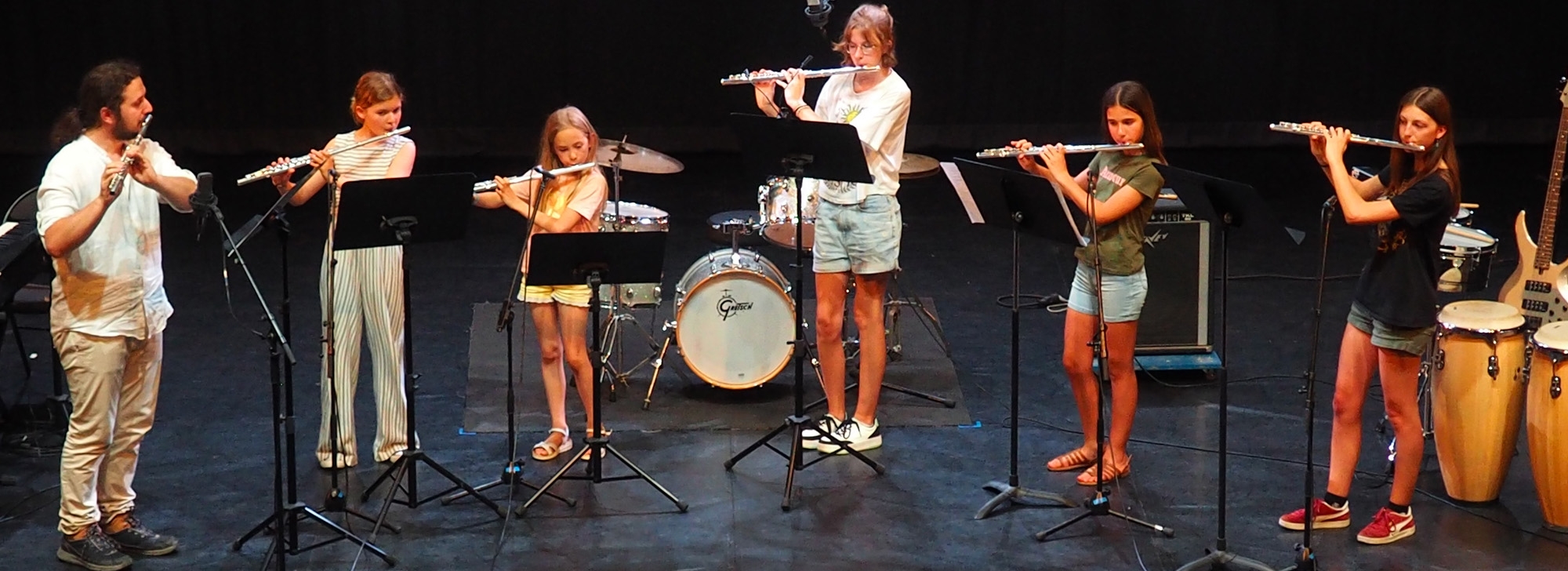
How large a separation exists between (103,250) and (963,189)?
266 cm

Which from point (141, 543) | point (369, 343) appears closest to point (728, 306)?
point (369, 343)

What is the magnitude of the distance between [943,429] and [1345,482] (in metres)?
1.63

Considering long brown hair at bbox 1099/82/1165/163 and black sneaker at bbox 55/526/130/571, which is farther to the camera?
long brown hair at bbox 1099/82/1165/163

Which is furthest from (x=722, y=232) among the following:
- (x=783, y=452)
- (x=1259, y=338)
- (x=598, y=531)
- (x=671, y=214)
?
(x=671, y=214)

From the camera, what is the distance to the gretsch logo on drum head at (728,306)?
21.2 ft

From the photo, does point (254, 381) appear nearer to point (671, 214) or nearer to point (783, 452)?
point (783, 452)

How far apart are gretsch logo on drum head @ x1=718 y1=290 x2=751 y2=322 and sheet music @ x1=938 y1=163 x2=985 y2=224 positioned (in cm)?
139

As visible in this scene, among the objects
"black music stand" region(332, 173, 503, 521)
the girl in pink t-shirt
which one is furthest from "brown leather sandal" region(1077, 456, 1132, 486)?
"black music stand" region(332, 173, 503, 521)

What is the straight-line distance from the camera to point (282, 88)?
11.7 meters

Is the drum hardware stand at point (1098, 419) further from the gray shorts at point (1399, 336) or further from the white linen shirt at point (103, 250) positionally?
the white linen shirt at point (103, 250)

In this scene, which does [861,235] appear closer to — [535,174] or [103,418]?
[535,174]

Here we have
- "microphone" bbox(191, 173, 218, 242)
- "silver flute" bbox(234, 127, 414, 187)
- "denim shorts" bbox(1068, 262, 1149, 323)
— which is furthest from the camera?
"denim shorts" bbox(1068, 262, 1149, 323)

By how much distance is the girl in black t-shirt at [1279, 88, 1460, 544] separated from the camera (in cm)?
470

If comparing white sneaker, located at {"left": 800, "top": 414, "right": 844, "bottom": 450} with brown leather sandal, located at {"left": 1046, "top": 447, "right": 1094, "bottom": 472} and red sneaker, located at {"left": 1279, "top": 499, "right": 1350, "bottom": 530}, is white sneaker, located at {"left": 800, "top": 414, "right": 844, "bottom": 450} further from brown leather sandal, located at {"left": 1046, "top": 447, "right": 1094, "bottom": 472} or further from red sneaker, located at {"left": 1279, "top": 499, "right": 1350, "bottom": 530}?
red sneaker, located at {"left": 1279, "top": 499, "right": 1350, "bottom": 530}
